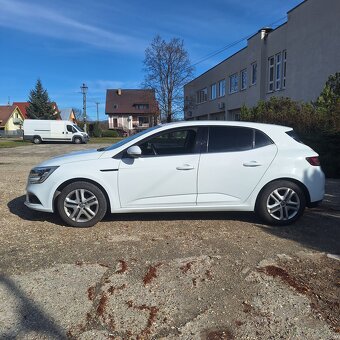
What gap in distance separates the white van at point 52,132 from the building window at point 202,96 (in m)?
15.5

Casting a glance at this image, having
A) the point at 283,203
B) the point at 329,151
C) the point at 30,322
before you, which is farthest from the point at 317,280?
the point at 329,151

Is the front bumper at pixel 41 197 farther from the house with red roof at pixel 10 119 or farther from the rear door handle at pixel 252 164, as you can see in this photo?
the house with red roof at pixel 10 119

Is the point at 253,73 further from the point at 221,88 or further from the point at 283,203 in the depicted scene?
the point at 283,203

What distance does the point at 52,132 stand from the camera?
124 ft

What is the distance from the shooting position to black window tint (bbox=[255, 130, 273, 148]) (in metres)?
5.81

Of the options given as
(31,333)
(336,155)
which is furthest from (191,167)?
(336,155)

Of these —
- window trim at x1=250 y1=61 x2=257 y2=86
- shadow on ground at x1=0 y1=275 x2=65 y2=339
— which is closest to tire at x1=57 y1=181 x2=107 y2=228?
shadow on ground at x1=0 y1=275 x2=65 y2=339

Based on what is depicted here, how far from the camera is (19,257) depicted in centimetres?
451

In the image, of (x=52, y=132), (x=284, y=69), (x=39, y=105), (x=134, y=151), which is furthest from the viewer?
(x=39, y=105)

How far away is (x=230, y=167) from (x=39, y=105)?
2377 inches

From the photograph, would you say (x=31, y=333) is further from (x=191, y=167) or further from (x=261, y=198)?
(x=261, y=198)

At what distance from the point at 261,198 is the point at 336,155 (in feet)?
19.6

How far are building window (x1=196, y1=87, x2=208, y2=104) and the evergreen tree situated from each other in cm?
2587

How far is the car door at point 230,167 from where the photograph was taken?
5609 millimetres
